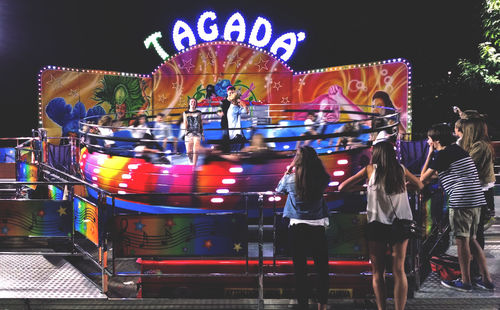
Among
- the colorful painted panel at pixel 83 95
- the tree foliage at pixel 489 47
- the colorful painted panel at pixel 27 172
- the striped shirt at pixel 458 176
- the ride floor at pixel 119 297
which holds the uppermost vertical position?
the tree foliage at pixel 489 47

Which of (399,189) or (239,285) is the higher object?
(399,189)

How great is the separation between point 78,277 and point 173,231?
4.76 feet

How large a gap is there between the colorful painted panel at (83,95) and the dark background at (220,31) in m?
3.27

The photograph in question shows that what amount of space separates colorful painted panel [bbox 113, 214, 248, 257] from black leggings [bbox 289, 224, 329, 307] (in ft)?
2.53

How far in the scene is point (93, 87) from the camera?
14.3m

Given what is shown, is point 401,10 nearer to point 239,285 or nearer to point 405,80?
point 405,80

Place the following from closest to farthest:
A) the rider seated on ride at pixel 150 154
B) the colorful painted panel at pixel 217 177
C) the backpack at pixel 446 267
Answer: the backpack at pixel 446 267
the colorful painted panel at pixel 217 177
the rider seated on ride at pixel 150 154

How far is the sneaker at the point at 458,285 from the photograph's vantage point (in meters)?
4.20

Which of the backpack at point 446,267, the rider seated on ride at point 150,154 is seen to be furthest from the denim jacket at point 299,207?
the rider seated on ride at point 150,154

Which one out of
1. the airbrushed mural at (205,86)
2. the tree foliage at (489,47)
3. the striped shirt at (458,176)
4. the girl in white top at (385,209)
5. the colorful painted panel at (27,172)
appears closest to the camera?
the girl in white top at (385,209)

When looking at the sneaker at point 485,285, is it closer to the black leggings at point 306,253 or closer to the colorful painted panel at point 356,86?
the black leggings at point 306,253

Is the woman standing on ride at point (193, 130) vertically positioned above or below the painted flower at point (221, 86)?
below

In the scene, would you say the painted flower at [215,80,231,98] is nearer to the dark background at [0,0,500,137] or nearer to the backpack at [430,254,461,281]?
the dark background at [0,0,500,137]

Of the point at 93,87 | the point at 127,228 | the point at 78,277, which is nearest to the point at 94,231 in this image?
the point at 127,228
